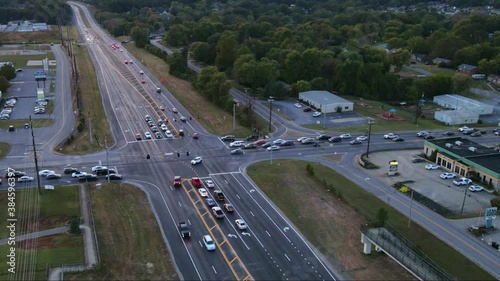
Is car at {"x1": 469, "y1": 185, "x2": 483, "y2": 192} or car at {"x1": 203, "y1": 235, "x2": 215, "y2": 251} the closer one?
car at {"x1": 203, "y1": 235, "x2": 215, "y2": 251}

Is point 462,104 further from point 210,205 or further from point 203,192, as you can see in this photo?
point 210,205

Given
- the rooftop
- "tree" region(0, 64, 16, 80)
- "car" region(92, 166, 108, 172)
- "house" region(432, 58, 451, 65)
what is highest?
"tree" region(0, 64, 16, 80)

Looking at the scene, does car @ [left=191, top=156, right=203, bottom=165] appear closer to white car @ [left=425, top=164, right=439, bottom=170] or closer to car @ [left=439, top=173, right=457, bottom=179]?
white car @ [left=425, top=164, right=439, bottom=170]

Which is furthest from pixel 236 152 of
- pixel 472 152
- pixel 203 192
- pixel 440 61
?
pixel 440 61

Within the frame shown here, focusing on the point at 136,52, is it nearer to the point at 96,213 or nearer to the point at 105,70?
the point at 105,70

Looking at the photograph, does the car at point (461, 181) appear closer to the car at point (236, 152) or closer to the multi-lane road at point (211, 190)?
the multi-lane road at point (211, 190)

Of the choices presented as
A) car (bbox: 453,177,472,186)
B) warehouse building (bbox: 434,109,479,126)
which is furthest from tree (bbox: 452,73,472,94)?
car (bbox: 453,177,472,186)

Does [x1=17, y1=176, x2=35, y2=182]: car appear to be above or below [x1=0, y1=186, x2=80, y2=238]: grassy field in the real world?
above
